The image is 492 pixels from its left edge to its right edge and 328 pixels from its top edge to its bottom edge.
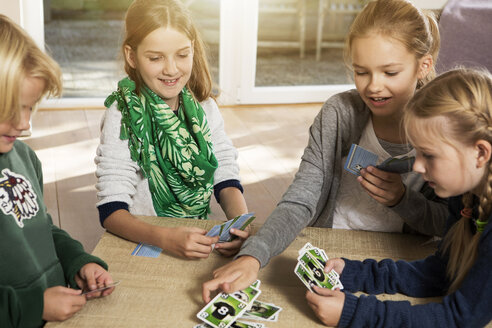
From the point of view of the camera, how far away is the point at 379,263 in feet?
4.83

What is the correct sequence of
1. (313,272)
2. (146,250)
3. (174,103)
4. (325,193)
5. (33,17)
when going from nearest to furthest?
(313,272) < (146,250) < (325,193) < (174,103) < (33,17)

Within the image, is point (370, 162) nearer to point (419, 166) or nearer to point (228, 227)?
point (419, 166)

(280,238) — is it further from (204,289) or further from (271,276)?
(204,289)

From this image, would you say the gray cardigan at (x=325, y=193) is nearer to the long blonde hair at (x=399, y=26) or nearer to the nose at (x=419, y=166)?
the long blonde hair at (x=399, y=26)

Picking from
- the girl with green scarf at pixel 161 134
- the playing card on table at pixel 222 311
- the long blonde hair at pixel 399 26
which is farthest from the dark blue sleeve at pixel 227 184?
the playing card on table at pixel 222 311

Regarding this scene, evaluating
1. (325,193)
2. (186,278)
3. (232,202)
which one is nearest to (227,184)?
(232,202)

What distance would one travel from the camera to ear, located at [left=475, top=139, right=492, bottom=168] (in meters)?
1.24

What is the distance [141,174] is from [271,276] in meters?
0.68

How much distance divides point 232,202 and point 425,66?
2.53 feet

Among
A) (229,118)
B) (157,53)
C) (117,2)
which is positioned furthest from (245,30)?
(157,53)

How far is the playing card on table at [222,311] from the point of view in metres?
1.22

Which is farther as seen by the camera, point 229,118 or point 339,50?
point 339,50

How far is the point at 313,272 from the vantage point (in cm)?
138

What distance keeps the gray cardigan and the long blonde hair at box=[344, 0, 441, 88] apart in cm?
20
